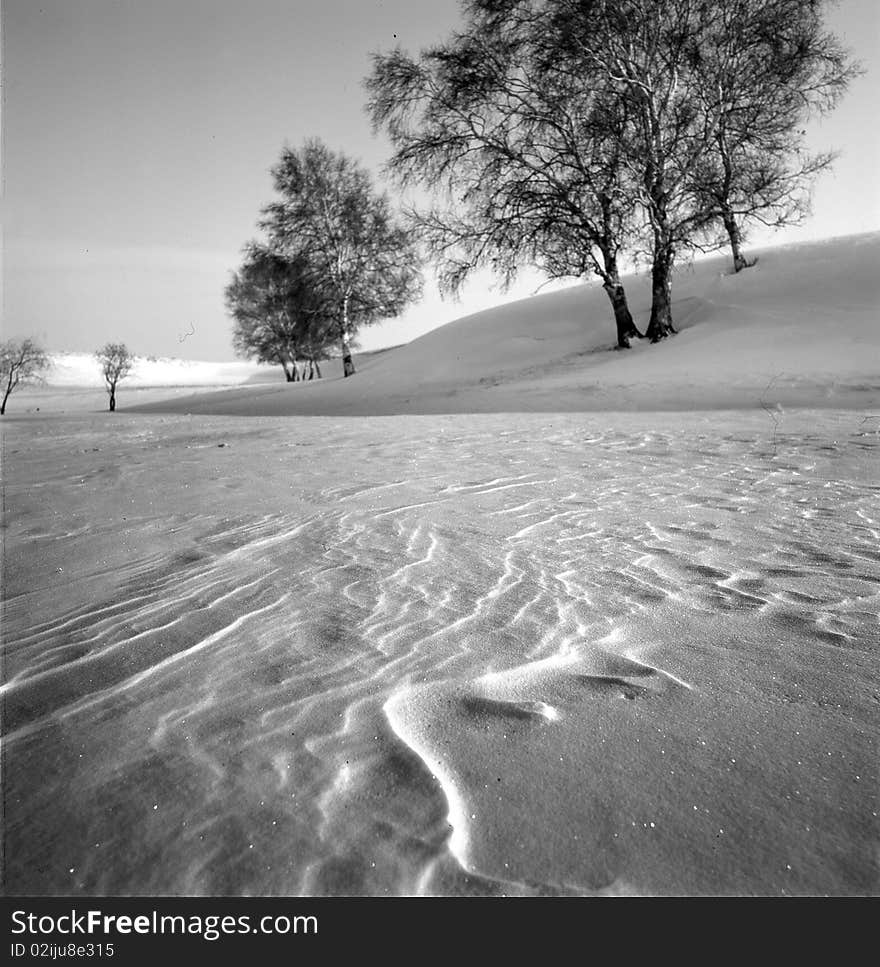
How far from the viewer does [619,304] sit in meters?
12.6

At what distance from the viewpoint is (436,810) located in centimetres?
107

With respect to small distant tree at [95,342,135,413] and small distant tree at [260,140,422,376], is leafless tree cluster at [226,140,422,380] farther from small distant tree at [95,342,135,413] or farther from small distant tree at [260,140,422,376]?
small distant tree at [95,342,135,413]

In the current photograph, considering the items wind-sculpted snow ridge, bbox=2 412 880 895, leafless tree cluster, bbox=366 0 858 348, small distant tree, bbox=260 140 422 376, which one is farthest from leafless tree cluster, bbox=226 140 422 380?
wind-sculpted snow ridge, bbox=2 412 880 895

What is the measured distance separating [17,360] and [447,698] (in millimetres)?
33952

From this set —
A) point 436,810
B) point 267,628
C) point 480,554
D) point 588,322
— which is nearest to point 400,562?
point 480,554

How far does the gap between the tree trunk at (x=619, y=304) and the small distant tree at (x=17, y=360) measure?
27.4 meters

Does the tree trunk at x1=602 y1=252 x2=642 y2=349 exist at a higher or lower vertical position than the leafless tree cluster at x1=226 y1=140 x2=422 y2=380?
lower

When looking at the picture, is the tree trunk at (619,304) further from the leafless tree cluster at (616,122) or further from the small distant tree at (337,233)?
the small distant tree at (337,233)

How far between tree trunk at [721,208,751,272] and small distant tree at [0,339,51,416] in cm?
2969

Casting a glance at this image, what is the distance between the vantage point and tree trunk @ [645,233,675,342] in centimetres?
1196

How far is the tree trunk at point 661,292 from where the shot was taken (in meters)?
12.0

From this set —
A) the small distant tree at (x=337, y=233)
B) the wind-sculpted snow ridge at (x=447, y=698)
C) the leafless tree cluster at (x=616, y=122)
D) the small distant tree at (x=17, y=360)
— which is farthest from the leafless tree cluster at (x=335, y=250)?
the wind-sculpted snow ridge at (x=447, y=698)
